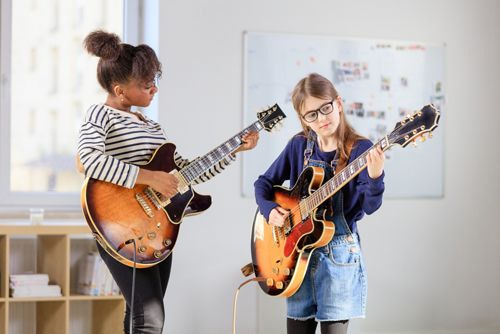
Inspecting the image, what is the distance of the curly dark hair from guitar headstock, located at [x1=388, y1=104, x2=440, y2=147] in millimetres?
765

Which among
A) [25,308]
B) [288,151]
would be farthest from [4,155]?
[288,151]

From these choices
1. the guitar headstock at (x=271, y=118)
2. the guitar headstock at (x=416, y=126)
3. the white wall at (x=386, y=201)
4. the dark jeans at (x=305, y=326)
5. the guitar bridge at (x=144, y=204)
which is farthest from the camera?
the white wall at (x=386, y=201)

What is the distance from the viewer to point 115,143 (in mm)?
2322

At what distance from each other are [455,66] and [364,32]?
0.59 metres

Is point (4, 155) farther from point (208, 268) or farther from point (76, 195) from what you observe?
point (208, 268)

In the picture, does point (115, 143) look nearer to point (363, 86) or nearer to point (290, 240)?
point (290, 240)

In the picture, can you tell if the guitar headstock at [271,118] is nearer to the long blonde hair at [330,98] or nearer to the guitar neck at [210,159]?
the guitar neck at [210,159]

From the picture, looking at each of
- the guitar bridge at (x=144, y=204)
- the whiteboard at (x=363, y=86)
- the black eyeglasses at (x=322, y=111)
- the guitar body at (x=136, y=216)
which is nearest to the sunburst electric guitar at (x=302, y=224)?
the black eyeglasses at (x=322, y=111)

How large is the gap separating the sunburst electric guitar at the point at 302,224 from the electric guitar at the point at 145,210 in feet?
0.80

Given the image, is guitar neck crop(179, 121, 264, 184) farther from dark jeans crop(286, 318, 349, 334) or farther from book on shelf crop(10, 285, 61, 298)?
book on shelf crop(10, 285, 61, 298)

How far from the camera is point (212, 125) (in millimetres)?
3861

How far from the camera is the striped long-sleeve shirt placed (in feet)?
7.32

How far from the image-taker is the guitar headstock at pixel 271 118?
2500 mm

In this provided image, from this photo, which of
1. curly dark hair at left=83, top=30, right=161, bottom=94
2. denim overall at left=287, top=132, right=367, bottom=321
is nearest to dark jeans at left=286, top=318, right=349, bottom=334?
denim overall at left=287, top=132, right=367, bottom=321
